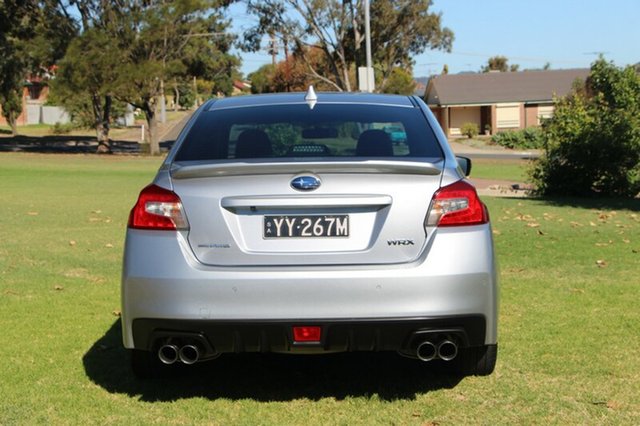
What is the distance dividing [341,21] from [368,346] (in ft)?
138

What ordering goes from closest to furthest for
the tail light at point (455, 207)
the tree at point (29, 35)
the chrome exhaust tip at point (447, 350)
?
the tail light at point (455, 207) → the chrome exhaust tip at point (447, 350) → the tree at point (29, 35)

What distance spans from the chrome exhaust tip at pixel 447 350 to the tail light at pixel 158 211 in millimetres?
1407

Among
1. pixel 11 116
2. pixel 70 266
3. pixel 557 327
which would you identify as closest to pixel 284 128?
pixel 557 327

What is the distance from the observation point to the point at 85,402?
14.5 ft

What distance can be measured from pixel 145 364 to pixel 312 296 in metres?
1.25

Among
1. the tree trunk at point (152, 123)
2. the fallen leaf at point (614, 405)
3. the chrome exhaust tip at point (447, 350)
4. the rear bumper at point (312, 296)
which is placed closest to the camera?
the rear bumper at point (312, 296)

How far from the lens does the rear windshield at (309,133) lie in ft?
15.0

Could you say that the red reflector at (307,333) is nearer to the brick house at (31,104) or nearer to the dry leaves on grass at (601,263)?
the dry leaves on grass at (601,263)

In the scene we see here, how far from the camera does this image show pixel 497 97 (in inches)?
2603

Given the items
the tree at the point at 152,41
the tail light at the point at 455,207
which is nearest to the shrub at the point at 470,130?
the tree at the point at 152,41

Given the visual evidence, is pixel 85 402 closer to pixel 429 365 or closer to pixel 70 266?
pixel 429 365

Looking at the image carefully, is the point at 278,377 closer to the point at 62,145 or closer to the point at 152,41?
the point at 152,41

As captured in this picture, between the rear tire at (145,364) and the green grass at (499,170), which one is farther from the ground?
the rear tire at (145,364)

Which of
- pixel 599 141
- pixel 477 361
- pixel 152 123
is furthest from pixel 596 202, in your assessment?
pixel 152 123
